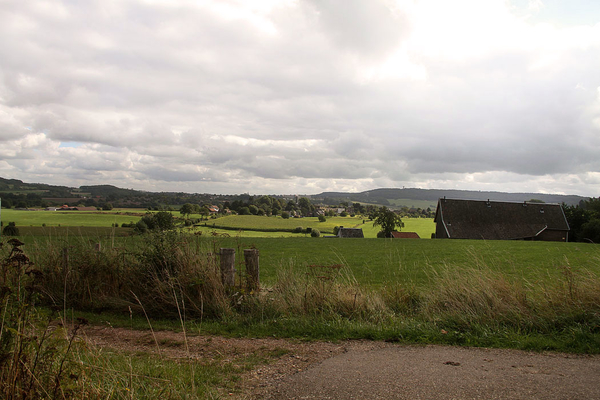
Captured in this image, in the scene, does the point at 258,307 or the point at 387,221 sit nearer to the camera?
the point at 258,307

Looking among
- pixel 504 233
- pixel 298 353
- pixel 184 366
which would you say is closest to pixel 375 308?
pixel 298 353

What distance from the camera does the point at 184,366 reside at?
4.94 meters

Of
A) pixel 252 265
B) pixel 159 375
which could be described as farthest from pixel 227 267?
pixel 159 375

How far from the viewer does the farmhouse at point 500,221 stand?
56.7m

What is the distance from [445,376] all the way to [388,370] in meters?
0.67

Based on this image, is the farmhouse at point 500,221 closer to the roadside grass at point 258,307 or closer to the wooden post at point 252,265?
the roadside grass at point 258,307

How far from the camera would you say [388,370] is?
473 centimetres

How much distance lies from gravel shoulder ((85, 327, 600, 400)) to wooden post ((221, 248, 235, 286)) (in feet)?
5.77

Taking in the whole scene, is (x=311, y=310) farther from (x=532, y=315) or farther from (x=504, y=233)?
(x=504, y=233)

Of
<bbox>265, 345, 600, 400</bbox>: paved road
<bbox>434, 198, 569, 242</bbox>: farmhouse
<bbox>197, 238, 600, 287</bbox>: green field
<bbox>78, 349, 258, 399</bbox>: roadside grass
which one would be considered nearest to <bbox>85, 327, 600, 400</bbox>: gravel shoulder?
<bbox>265, 345, 600, 400</bbox>: paved road

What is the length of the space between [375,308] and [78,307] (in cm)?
668

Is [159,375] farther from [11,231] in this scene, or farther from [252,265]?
[11,231]

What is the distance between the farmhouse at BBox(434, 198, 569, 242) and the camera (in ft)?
186

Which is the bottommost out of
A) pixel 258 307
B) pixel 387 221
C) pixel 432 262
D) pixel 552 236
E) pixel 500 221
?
pixel 552 236
